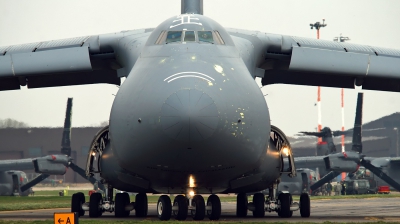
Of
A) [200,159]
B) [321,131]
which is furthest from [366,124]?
[200,159]

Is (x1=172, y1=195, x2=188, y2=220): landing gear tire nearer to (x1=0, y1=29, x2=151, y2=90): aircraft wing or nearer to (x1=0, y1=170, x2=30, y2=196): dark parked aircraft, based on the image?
(x1=0, y1=29, x2=151, y2=90): aircraft wing

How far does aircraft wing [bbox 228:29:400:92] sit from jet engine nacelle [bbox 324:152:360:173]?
1069 inches

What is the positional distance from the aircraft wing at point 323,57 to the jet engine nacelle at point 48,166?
29.8m

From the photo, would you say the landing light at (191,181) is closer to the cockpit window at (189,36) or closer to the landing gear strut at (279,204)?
the cockpit window at (189,36)

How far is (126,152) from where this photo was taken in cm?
1488

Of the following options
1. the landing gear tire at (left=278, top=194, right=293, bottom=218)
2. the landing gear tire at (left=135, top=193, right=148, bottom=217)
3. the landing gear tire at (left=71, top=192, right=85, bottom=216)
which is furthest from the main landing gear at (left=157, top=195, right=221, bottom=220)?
the landing gear tire at (left=71, top=192, right=85, bottom=216)

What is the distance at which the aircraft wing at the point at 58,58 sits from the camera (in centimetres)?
1945

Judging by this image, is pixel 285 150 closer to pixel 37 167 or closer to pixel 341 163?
pixel 341 163

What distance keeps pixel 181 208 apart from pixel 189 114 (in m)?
3.14

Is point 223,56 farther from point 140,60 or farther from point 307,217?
point 307,217

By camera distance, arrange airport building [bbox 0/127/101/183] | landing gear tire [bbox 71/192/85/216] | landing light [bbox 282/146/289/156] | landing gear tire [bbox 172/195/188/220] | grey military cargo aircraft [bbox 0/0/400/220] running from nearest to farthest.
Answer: grey military cargo aircraft [bbox 0/0/400/220] → landing gear tire [bbox 172/195/188/220] → landing light [bbox 282/146/289/156] → landing gear tire [bbox 71/192/85/216] → airport building [bbox 0/127/101/183]

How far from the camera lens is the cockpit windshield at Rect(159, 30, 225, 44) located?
627 inches

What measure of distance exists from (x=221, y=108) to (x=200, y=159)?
1.13 meters

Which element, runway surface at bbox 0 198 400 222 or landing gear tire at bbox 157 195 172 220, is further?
runway surface at bbox 0 198 400 222
